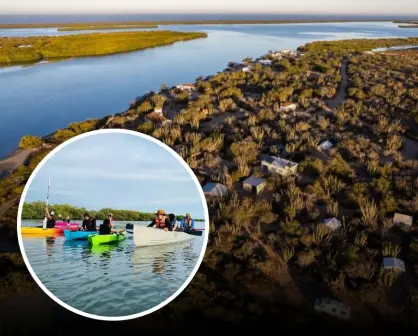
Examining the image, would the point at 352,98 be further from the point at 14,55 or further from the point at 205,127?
the point at 14,55

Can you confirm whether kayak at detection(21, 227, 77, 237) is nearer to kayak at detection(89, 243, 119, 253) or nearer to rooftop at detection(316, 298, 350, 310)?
kayak at detection(89, 243, 119, 253)

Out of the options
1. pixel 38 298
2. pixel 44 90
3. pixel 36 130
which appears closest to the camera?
pixel 38 298

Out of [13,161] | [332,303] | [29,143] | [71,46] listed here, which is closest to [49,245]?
[332,303]

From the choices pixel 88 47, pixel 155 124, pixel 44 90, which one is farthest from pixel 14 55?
pixel 155 124

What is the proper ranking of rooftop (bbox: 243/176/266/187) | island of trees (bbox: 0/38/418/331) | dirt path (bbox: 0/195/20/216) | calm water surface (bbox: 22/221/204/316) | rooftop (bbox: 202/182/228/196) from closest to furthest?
calm water surface (bbox: 22/221/204/316) → island of trees (bbox: 0/38/418/331) → dirt path (bbox: 0/195/20/216) → rooftop (bbox: 202/182/228/196) → rooftop (bbox: 243/176/266/187)

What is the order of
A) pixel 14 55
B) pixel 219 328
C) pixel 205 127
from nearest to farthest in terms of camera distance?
pixel 219 328, pixel 205 127, pixel 14 55

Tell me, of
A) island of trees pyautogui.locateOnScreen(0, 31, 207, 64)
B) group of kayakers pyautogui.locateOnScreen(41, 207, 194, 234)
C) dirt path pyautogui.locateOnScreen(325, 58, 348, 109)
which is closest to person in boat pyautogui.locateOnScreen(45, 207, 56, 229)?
group of kayakers pyautogui.locateOnScreen(41, 207, 194, 234)

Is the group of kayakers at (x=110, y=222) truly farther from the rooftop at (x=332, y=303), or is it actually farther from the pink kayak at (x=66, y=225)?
the rooftop at (x=332, y=303)
